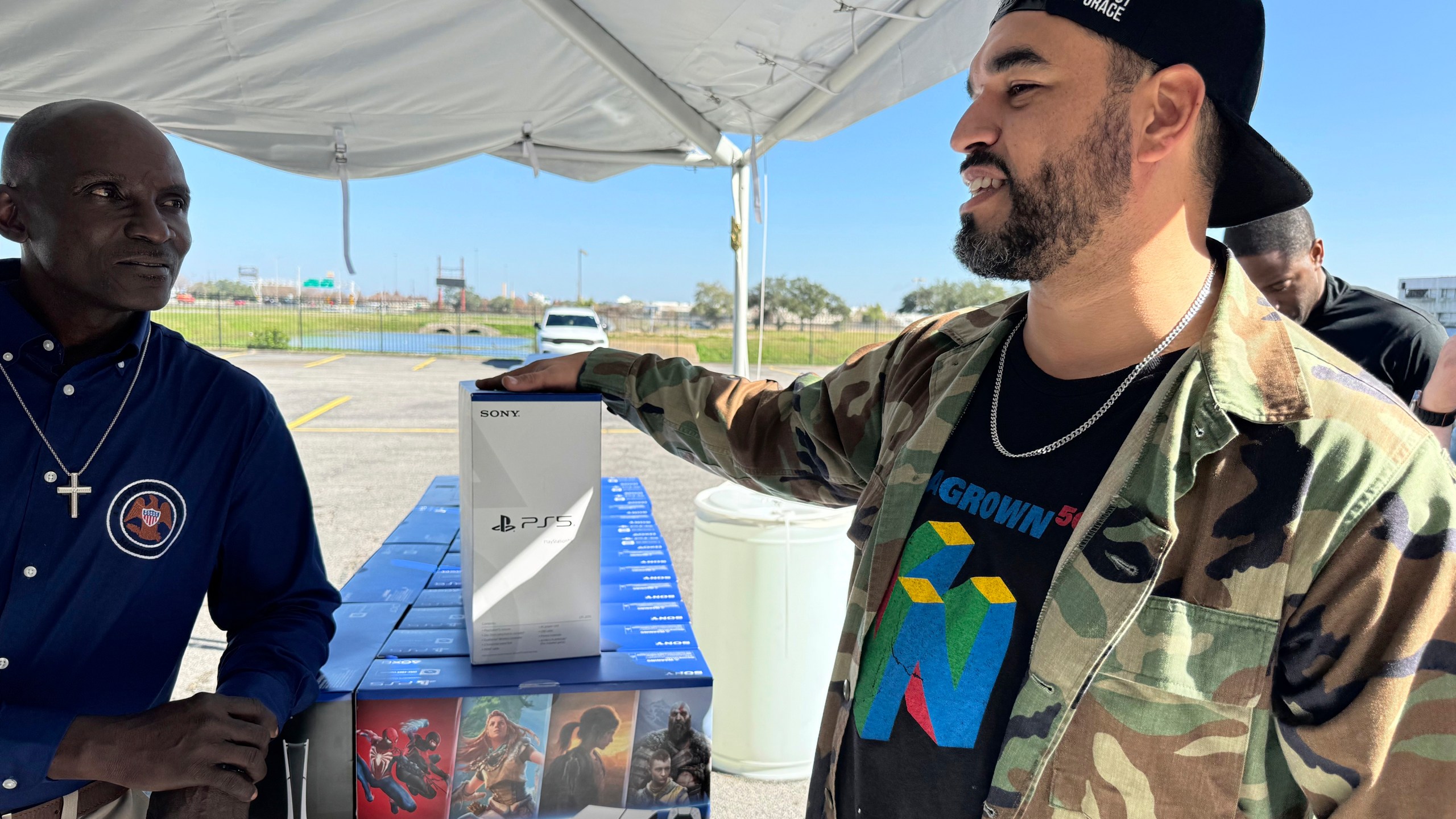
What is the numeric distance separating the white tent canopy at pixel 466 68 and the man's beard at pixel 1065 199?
0.91 metres

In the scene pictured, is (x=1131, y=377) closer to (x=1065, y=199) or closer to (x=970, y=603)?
(x=1065, y=199)

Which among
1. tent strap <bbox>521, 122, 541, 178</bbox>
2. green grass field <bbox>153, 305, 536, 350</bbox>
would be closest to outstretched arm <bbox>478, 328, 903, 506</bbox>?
tent strap <bbox>521, 122, 541, 178</bbox>

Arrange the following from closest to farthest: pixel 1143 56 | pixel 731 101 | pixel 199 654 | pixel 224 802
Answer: pixel 1143 56 < pixel 224 802 < pixel 731 101 < pixel 199 654

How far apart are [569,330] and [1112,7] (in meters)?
17.3

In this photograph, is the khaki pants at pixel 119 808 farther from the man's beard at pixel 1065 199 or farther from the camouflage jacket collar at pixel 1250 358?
the camouflage jacket collar at pixel 1250 358

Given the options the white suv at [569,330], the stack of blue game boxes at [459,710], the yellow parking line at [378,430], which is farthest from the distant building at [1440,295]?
the white suv at [569,330]

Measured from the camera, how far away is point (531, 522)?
1541mm

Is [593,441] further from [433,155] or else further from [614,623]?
[433,155]

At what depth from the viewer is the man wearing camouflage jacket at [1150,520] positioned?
34.4 inches

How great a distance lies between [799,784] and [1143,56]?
9.03ft

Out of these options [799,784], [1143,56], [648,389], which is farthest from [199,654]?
[1143,56]

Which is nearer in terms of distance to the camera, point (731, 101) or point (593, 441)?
point (593, 441)

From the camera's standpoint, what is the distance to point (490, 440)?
1497 millimetres

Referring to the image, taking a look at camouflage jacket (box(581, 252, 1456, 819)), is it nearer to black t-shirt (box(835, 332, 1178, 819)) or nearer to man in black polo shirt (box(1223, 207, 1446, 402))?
black t-shirt (box(835, 332, 1178, 819))
